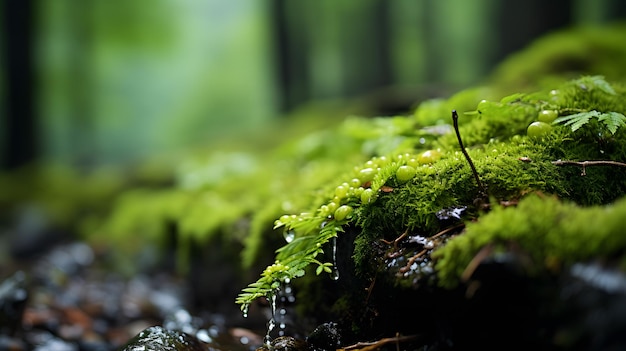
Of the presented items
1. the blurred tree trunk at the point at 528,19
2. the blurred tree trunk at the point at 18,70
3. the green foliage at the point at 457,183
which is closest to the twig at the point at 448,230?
the green foliage at the point at 457,183

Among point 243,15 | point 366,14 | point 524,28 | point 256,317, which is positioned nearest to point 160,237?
point 256,317

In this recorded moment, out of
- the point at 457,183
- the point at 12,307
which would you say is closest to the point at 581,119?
the point at 457,183

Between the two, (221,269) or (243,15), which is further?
(243,15)

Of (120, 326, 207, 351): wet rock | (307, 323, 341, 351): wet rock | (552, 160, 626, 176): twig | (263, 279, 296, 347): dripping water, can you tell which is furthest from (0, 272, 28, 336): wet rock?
(552, 160, 626, 176): twig

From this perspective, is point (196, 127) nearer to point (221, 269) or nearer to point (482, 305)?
point (221, 269)

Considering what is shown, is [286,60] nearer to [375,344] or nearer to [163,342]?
[163,342]

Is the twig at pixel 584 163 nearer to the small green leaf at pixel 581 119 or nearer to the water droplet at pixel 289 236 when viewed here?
the small green leaf at pixel 581 119
